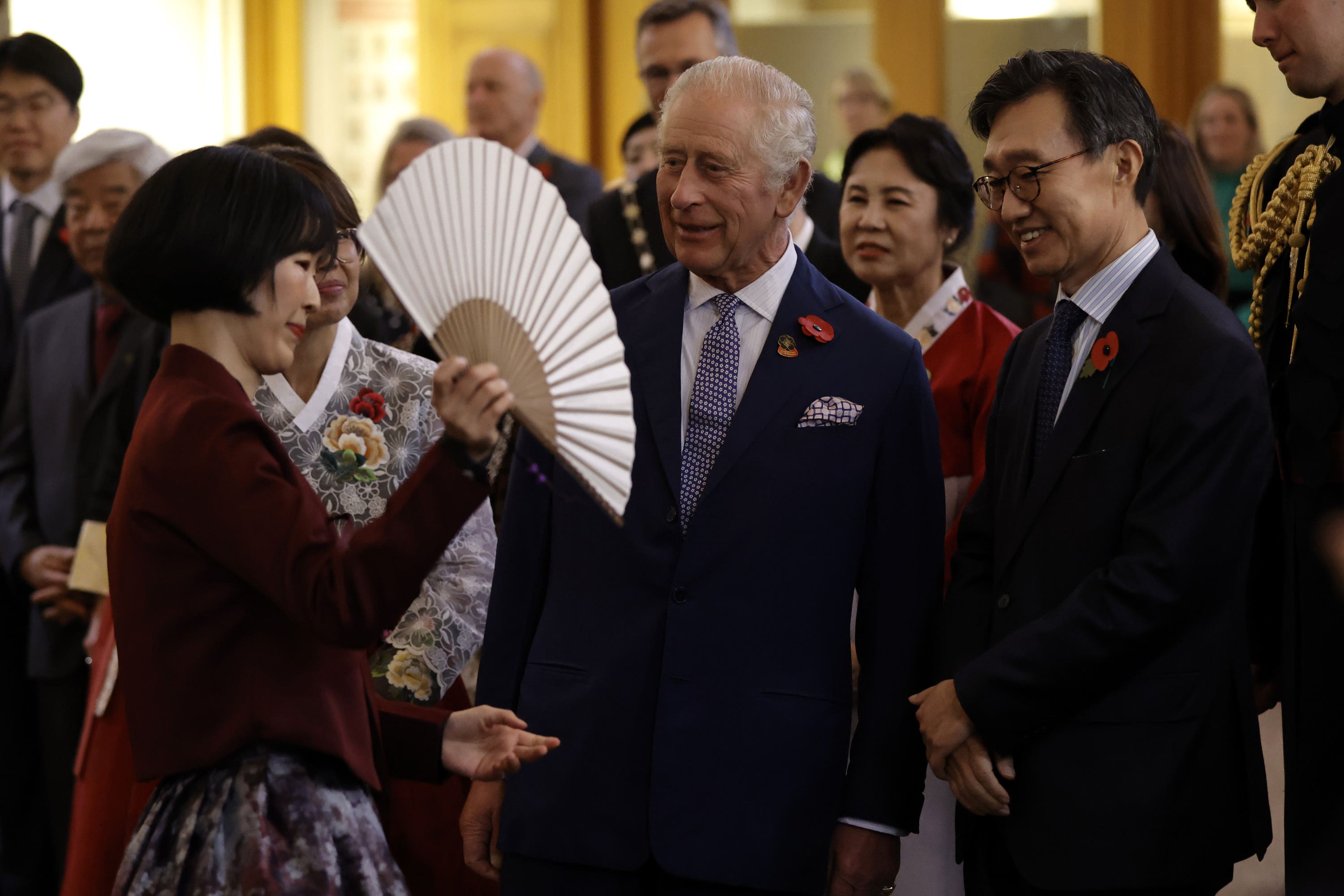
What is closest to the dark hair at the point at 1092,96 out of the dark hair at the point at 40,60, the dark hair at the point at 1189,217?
the dark hair at the point at 1189,217

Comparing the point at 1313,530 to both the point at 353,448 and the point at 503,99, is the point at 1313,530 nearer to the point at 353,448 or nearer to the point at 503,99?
the point at 353,448

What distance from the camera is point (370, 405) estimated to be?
2.22 m

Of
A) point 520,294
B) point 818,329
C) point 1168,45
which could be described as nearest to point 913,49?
point 1168,45

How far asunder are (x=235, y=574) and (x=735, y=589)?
25.2 inches

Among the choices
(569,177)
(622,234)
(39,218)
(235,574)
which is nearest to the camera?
(235,574)

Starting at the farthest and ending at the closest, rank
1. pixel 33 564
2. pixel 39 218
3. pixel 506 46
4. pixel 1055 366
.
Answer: pixel 506 46
pixel 39 218
pixel 33 564
pixel 1055 366

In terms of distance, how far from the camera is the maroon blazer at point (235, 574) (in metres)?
1.45

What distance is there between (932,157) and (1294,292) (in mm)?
814

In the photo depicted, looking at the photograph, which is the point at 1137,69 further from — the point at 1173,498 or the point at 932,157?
the point at 1173,498

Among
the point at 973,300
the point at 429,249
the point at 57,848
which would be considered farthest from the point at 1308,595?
→ the point at 57,848

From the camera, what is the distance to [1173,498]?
5.67 ft

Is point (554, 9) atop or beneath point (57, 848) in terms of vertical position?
atop

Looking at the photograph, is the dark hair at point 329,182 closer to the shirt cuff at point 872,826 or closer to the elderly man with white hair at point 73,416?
the elderly man with white hair at point 73,416

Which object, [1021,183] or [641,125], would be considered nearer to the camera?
[1021,183]
